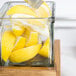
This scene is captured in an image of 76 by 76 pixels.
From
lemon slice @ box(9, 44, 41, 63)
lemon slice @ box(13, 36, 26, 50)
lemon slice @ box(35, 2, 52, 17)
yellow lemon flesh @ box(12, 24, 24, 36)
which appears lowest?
lemon slice @ box(9, 44, 41, 63)

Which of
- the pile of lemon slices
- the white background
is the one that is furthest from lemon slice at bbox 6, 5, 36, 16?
the white background

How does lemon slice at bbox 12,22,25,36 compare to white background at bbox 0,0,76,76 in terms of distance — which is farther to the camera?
white background at bbox 0,0,76,76

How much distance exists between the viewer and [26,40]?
Answer: 14.1 inches

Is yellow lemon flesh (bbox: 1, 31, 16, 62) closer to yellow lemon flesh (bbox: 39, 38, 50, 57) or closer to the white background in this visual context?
yellow lemon flesh (bbox: 39, 38, 50, 57)

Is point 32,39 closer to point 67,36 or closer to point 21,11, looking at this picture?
point 21,11

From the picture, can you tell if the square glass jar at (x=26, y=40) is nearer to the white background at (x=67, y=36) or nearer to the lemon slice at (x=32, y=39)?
the lemon slice at (x=32, y=39)

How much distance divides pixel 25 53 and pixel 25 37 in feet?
0.09

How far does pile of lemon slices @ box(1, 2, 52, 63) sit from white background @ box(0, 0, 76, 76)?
0.22 m

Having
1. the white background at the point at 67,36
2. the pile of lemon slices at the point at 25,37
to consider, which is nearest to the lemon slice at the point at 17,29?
the pile of lemon slices at the point at 25,37

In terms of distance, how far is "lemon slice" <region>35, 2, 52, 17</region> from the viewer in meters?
0.36

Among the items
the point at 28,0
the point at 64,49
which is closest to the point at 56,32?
the point at 64,49

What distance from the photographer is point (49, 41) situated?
0.36 meters

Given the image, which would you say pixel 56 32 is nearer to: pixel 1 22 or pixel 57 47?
pixel 57 47

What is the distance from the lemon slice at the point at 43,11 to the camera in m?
0.36
